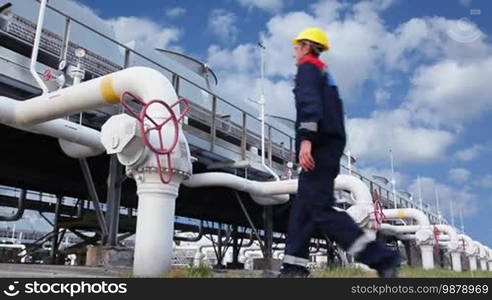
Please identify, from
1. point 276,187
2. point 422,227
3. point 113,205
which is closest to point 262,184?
point 276,187

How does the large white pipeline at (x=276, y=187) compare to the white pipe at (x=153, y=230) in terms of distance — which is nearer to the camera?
the white pipe at (x=153, y=230)

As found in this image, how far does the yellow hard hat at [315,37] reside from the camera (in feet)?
9.39

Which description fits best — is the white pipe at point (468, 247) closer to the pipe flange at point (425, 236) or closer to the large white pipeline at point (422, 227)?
the large white pipeline at point (422, 227)

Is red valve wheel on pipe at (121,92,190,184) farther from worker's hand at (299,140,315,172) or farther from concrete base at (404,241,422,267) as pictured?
concrete base at (404,241,422,267)

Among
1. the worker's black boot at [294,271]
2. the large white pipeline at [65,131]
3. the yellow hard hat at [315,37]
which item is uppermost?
the large white pipeline at [65,131]

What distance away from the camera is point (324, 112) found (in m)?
2.79

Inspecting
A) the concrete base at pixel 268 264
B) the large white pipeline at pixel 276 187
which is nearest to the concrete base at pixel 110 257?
the large white pipeline at pixel 276 187

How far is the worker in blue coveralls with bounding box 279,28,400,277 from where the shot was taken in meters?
2.58

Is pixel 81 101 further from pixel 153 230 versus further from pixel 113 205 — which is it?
pixel 113 205

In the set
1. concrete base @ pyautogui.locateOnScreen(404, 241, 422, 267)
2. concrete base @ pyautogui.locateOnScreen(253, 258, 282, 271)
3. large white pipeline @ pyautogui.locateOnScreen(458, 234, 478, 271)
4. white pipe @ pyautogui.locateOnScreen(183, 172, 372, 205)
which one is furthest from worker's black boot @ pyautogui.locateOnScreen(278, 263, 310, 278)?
concrete base @ pyautogui.locateOnScreen(404, 241, 422, 267)

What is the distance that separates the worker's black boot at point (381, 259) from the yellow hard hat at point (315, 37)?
4.21 feet

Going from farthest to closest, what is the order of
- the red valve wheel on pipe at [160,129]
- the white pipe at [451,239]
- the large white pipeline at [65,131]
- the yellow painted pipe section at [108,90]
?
1. the white pipe at [451,239]
2. the large white pipeline at [65,131]
3. the yellow painted pipe section at [108,90]
4. the red valve wheel on pipe at [160,129]

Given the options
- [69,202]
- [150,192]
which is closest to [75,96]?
[150,192]

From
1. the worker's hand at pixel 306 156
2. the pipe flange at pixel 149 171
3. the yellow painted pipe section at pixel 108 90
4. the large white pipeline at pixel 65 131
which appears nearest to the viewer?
the worker's hand at pixel 306 156
